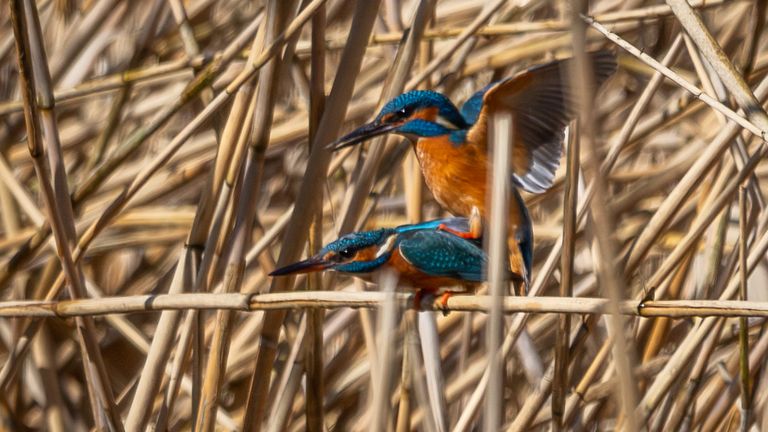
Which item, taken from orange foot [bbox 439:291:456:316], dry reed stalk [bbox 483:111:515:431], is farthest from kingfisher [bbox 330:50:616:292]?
dry reed stalk [bbox 483:111:515:431]

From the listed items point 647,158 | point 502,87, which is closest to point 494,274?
point 502,87

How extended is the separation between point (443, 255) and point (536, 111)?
0.27m

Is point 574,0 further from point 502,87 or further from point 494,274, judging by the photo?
point 502,87

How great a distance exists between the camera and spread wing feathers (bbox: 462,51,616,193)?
1.47 meters

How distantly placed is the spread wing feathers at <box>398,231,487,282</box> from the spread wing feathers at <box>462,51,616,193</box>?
0.60 feet

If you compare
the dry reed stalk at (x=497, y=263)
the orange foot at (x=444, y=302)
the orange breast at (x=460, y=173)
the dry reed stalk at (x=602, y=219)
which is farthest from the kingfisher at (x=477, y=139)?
the dry reed stalk at (x=602, y=219)

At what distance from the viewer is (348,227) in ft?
5.69

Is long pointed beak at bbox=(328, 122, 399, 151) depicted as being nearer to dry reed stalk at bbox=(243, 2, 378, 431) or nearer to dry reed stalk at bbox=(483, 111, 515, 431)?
dry reed stalk at bbox=(243, 2, 378, 431)

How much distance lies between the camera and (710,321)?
164 cm

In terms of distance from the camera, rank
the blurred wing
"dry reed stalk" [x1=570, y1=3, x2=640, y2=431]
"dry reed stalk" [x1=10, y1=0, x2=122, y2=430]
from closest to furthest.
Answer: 1. "dry reed stalk" [x1=570, y1=3, x2=640, y2=431]
2. "dry reed stalk" [x1=10, y1=0, x2=122, y2=430]
3. the blurred wing

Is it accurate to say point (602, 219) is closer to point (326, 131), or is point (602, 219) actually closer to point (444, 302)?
point (444, 302)

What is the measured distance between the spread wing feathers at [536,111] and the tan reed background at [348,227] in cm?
5

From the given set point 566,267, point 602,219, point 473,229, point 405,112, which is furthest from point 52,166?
point 602,219

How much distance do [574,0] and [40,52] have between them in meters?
0.84
